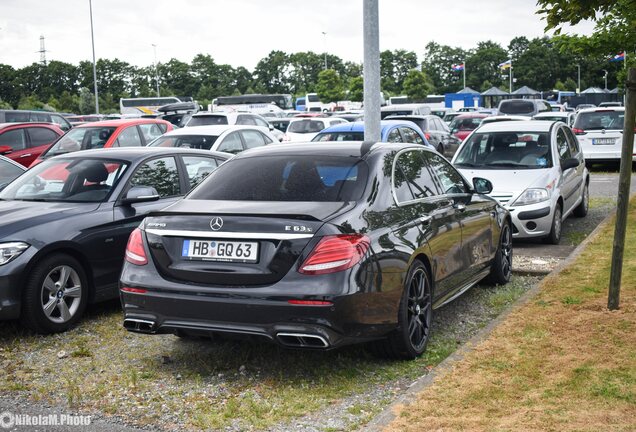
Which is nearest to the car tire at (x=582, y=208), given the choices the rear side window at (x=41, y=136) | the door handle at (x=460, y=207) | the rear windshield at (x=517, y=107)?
the door handle at (x=460, y=207)

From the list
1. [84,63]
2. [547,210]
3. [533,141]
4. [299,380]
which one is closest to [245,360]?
[299,380]

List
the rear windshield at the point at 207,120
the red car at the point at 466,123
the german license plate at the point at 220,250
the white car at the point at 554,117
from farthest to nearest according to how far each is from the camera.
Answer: the red car at the point at 466,123 < the white car at the point at 554,117 < the rear windshield at the point at 207,120 < the german license plate at the point at 220,250

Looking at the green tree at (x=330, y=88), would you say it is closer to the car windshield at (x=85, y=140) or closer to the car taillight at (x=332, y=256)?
the car windshield at (x=85, y=140)

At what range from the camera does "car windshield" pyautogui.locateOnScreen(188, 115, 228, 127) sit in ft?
74.9

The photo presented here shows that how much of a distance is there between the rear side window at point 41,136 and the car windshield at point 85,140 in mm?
1874

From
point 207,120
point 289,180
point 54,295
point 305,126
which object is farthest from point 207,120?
point 289,180

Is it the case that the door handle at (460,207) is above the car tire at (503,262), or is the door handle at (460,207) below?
above

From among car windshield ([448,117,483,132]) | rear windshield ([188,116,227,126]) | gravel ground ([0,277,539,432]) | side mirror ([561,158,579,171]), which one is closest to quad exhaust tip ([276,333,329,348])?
gravel ground ([0,277,539,432])

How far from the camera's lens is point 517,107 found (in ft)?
121

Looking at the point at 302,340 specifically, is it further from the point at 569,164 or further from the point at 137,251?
the point at 569,164

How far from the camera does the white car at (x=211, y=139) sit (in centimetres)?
1536

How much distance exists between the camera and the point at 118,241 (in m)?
7.38

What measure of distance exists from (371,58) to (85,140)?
Result: 8.13 m

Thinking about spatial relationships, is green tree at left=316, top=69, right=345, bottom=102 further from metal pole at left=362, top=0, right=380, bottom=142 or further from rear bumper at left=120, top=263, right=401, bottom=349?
rear bumper at left=120, top=263, right=401, bottom=349
